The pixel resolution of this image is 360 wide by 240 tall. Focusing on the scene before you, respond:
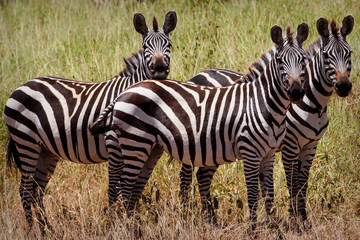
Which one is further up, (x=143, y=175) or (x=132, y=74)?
(x=132, y=74)

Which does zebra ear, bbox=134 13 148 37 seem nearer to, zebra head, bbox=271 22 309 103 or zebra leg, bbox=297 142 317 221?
zebra head, bbox=271 22 309 103

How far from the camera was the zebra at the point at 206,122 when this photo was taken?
16.8ft

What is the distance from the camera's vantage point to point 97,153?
19.0ft

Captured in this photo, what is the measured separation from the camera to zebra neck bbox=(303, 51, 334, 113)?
18.6 feet

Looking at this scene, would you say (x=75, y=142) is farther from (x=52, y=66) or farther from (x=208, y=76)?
(x=52, y=66)

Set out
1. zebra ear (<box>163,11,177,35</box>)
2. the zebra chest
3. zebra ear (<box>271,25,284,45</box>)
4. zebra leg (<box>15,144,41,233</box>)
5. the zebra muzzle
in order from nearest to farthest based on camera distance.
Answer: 1. the zebra muzzle
2. zebra ear (<box>271,25,284,45</box>)
3. the zebra chest
4. zebra leg (<box>15,144,41,233</box>)
5. zebra ear (<box>163,11,177,35</box>)

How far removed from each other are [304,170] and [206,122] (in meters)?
1.52

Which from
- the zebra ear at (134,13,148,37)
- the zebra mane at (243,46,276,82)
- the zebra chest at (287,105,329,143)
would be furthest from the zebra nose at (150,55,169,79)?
the zebra chest at (287,105,329,143)

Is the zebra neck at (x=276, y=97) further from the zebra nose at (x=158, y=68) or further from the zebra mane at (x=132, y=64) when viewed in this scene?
the zebra mane at (x=132, y=64)

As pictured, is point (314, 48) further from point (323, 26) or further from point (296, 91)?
point (296, 91)

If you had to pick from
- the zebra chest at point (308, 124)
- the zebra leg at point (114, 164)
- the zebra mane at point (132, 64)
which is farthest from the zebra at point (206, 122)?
the zebra mane at point (132, 64)

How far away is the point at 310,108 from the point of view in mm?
5742

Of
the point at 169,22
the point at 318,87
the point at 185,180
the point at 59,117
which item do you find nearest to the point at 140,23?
the point at 169,22

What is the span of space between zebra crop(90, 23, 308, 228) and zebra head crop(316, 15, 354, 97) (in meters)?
0.52
